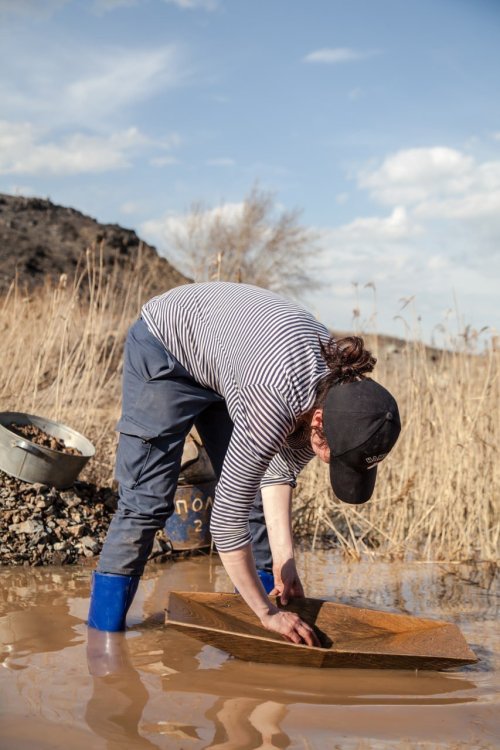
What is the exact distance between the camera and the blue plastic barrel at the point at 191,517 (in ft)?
15.6

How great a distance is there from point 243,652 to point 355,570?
6.25 ft

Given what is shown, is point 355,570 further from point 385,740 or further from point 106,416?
point 106,416

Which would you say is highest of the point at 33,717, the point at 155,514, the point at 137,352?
the point at 137,352

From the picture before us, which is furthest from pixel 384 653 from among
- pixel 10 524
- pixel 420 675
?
pixel 10 524

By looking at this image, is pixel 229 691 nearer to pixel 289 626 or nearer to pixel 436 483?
pixel 289 626

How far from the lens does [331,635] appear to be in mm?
3289

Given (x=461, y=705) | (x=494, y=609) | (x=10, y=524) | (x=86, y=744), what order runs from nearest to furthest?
(x=86, y=744), (x=461, y=705), (x=494, y=609), (x=10, y=524)

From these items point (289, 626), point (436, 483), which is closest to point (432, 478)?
point (436, 483)

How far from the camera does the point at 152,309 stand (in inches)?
121

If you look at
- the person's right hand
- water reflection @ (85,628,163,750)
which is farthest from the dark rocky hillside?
the person's right hand

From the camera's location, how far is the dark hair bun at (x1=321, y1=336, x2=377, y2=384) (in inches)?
97.3

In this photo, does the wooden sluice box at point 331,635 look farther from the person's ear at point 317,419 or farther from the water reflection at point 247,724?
the person's ear at point 317,419

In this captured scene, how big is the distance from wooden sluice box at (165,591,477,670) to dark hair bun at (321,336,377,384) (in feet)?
3.29

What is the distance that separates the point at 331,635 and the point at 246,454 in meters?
1.22
